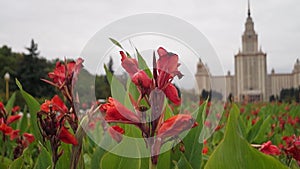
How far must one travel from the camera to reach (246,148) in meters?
0.42

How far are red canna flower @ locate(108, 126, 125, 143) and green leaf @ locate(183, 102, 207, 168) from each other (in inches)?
7.2

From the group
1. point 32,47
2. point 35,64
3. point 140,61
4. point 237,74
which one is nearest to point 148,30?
point 140,61

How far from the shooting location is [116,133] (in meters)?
0.62

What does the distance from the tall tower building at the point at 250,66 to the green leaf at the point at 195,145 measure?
55.2 metres

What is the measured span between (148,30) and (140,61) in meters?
0.07

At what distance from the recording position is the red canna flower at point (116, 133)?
0.62 meters

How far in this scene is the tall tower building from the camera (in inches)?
2190

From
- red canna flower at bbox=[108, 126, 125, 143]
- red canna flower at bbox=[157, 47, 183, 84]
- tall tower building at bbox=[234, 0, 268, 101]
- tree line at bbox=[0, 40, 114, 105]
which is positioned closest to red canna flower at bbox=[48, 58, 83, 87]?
red canna flower at bbox=[108, 126, 125, 143]

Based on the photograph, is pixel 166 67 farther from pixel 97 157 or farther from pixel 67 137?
pixel 97 157

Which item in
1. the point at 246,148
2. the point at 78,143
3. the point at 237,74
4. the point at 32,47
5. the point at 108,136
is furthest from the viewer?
the point at 237,74

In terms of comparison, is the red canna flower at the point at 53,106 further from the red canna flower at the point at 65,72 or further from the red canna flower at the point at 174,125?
the red canna flower at the point at 174,125

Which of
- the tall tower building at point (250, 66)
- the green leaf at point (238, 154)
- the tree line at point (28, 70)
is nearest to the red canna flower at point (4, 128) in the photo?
the green leaf at point (238, 154)

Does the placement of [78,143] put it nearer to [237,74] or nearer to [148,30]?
[148,30]

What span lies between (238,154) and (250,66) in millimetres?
61630
